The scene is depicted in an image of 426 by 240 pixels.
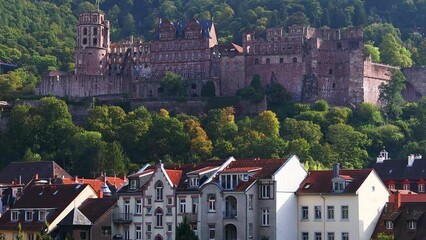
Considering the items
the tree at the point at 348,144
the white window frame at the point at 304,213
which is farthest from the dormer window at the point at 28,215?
the tree at the point at 348,144

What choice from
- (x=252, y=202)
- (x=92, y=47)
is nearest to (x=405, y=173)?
(x=252, y=202)

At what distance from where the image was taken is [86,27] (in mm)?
167875

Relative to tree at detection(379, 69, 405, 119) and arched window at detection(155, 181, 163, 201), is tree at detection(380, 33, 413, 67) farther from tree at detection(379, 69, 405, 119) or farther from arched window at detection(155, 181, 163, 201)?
arched window at detection(155, 181, 163, 201)

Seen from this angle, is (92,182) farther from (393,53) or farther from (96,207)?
(393,53)

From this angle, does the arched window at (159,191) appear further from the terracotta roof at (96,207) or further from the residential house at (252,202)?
the terracotta roof at (96,207)

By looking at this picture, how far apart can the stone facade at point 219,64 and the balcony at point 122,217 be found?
63988 mm

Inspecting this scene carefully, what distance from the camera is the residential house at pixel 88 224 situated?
90.2 m

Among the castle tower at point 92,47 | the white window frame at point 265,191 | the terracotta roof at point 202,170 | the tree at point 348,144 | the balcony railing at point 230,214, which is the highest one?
the castle tower at point 92,47

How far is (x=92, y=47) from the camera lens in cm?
16600

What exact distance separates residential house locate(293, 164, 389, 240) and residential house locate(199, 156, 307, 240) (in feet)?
2.33

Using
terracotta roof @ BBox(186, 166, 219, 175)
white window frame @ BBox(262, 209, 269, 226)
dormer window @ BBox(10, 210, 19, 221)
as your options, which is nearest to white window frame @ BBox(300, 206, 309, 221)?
white window frame @ BBox(262, 209, 269, 226)

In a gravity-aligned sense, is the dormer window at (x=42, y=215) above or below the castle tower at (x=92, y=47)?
below

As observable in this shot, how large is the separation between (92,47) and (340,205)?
3361 inches

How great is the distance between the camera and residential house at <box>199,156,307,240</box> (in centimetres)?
8500
